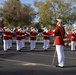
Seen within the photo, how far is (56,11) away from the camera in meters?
41.3

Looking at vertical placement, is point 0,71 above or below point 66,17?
below

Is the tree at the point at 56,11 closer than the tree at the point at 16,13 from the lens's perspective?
Yes

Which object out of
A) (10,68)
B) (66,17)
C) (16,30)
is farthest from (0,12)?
(10,68)

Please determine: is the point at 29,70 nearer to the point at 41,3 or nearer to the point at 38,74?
the point at 38,74

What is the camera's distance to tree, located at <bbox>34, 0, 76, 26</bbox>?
1614 inches

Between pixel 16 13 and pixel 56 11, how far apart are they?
2540 centimetres

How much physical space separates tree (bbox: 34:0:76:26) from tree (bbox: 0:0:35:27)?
20676mm

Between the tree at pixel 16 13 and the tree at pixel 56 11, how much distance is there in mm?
20676

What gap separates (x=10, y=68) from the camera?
43.1 feet

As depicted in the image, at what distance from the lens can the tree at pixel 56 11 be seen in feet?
135

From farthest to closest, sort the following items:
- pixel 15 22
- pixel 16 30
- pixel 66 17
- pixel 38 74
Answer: pixel 15 22, pixel 66 17, pixel 16 30, pixel 38 74

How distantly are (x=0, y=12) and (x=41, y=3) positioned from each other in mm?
25269

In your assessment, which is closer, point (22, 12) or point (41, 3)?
point (41, 3)

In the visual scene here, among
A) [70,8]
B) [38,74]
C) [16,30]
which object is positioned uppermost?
[70,8]
